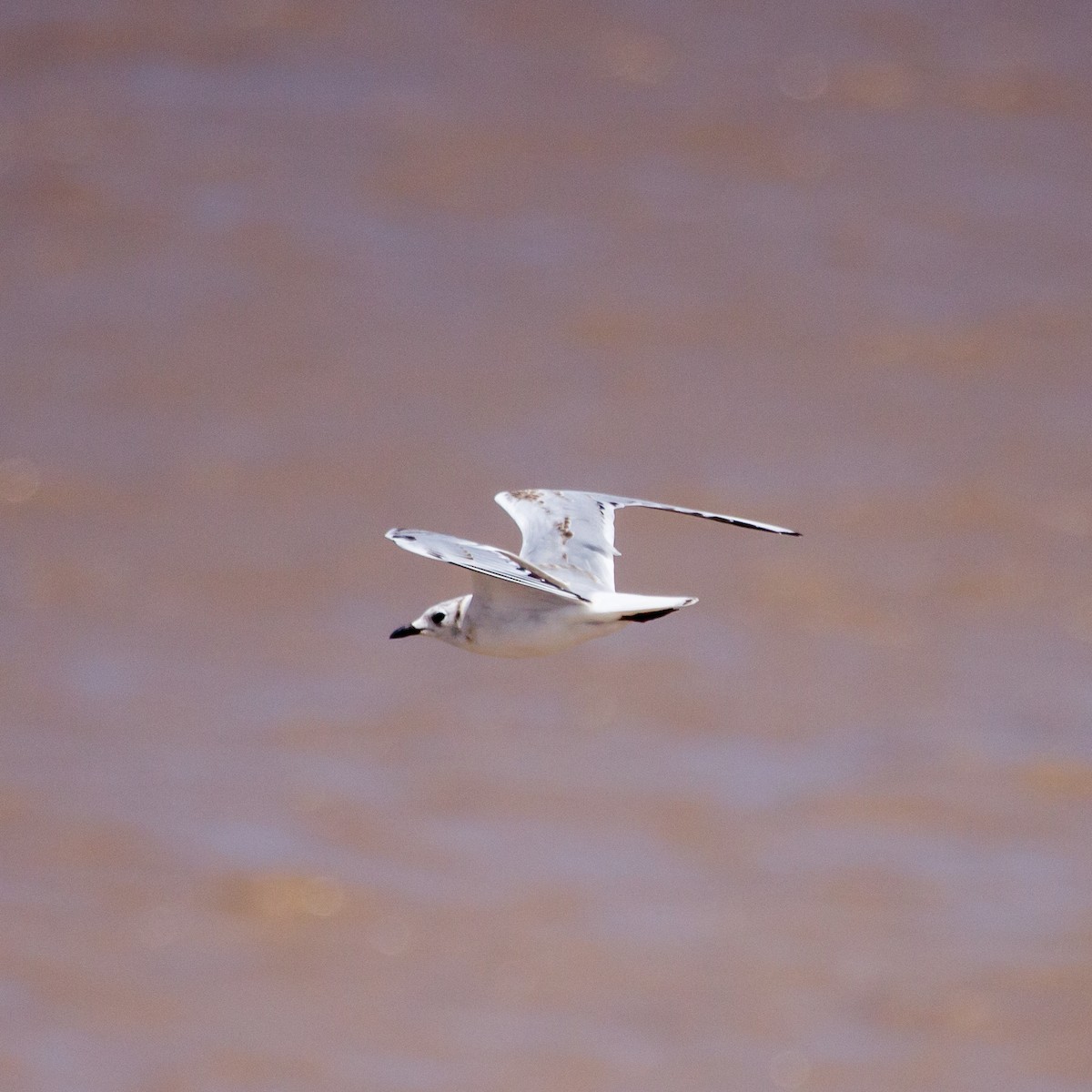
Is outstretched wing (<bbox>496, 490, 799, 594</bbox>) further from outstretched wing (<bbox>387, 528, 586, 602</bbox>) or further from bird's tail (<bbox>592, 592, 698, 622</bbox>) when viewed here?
outstretched wing (<bbox>387, 528, 586, 602</bbox>)

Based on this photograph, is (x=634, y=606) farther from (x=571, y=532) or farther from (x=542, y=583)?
(x=571, y=532)

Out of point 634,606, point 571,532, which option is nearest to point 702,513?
point 634,606

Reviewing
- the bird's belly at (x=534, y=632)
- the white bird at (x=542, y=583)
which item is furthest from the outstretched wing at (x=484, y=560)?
the bird's belly at (x=534, y=632)

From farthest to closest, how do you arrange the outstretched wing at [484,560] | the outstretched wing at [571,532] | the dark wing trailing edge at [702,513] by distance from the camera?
the outstretched wing at [571,532] < the dark wing trailing edge at [702,513] < the outstretched wing at [484,560]

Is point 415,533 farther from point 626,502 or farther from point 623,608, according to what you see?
point 626,502

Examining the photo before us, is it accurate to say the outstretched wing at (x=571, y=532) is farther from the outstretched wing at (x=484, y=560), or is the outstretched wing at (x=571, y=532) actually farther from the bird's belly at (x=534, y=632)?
the outstretched wing at (x=484, y=560)

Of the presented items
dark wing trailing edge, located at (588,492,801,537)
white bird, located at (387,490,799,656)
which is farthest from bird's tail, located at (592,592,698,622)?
dark wing trailing edge, located at (588,492,801,537)

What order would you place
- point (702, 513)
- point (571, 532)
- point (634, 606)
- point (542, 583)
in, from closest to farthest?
point (542, 583) → point (634, 606) → point (702, 513) → point (571, 532)

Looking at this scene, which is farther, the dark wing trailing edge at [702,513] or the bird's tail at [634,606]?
the dark wing trailing edge at [702,513]

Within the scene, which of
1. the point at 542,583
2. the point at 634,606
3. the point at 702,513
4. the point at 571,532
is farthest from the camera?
the point at 571,532

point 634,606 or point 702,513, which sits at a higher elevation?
point 702,513
